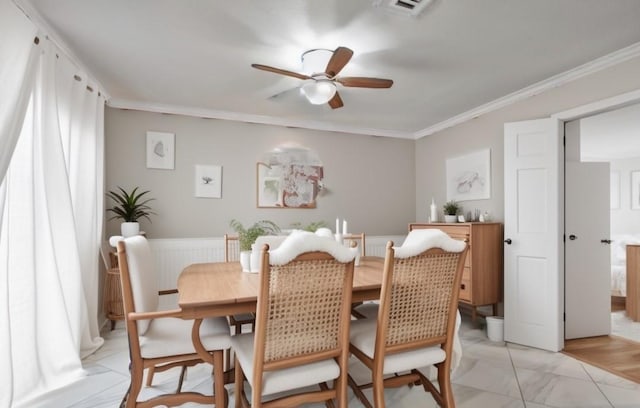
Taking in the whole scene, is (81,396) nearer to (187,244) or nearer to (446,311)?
(187,244)

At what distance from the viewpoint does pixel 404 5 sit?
1.91 metres

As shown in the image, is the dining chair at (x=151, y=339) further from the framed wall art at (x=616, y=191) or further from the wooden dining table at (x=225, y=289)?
the framed wall art at (x=616, y=191)

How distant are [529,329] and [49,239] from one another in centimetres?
386

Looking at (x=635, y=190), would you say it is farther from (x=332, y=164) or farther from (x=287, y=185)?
(x=287, y=185)

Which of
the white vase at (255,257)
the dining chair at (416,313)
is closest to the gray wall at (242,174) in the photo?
the white vase at (255,257)

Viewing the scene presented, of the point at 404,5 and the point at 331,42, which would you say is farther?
the point at 331,42

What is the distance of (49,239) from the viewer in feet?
7.13

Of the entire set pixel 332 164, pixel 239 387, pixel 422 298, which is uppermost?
pixel 332 164

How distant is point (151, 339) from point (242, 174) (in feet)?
8.46

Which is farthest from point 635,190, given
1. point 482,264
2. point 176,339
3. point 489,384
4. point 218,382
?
point 176,339

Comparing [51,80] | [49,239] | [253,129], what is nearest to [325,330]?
[49,239]

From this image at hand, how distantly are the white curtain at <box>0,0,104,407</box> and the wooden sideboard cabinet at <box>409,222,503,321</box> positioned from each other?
331 centimetres

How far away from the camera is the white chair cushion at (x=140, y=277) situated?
5.57ft

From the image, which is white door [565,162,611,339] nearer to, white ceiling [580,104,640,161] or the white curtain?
white ceiling [580,104,640,161]
